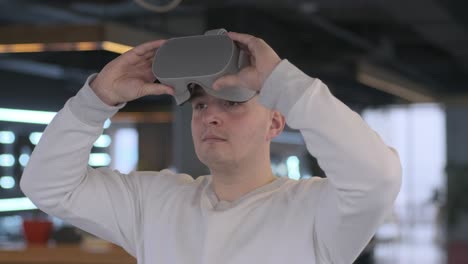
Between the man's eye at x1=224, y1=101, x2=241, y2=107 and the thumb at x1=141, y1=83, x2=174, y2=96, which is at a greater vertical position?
the thumb at x1=141, y1=83, x2=174, y2=96

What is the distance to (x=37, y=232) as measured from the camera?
5773 millimetres

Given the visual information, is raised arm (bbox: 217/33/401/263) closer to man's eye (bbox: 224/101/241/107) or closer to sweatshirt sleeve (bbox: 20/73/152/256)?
man's eye (bbox: 224/101/241/107)

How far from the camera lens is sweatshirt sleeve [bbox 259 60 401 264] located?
1466 mm

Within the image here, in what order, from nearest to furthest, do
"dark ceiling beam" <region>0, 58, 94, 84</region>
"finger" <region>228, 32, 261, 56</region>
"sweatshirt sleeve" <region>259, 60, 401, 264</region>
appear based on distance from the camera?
1. "sweatshirt sleeve" <region>259, 60, 401, 264</region>
2. "finger" <region>228, 32, 261, 56</region>
3. "dark ceiling beam" <region>0, 58, 94, 84</region>

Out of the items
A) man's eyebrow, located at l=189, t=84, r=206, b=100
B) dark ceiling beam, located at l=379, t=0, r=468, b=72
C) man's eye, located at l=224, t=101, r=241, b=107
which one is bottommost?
man's eye, located at l=224, t=101, r=241, b=107

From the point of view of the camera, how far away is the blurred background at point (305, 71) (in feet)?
25.8

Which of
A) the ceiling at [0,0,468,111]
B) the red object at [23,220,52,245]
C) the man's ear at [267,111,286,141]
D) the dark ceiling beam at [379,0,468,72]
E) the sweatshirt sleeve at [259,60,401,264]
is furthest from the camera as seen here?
the dark ceiling beam at [379,0,468,72]

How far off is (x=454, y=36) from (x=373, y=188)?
10036mm

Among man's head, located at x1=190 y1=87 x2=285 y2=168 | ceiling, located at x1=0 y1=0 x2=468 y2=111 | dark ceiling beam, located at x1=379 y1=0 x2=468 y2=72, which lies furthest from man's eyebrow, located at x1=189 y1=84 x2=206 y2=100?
dark ceiling beam, located at x1=379 y1=0 x2=468 y2=72

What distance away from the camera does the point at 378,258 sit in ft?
45.1

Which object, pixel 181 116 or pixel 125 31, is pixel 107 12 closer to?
pixel 181 116

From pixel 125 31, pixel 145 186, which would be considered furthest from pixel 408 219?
pixel 145 186

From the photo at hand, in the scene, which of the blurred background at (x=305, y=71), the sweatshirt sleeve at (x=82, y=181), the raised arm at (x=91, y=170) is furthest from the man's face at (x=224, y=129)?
the blurred background at (x=305, y=71)

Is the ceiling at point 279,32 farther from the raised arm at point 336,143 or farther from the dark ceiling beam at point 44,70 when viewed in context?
the raised arm at point 336,143
